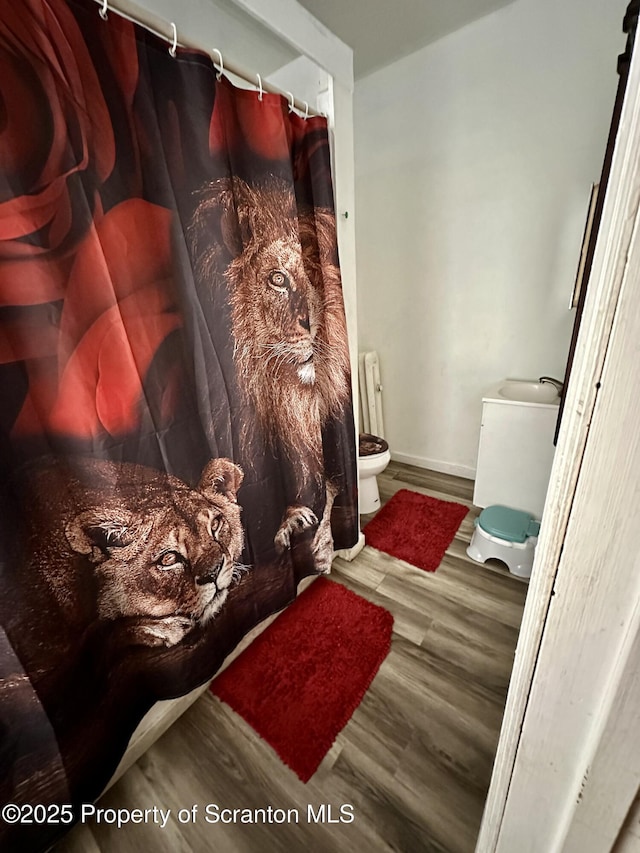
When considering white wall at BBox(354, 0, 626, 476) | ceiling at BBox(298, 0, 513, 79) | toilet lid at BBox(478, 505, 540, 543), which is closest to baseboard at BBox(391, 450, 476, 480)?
white wall at BBox(354, 0, 626, 476)

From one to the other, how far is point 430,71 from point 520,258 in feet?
4.01

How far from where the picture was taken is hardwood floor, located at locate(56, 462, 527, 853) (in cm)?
88

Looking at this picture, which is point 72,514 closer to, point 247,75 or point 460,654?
point 247,75

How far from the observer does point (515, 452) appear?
1923mm

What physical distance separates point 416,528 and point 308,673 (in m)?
1.02

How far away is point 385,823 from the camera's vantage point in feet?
2.93

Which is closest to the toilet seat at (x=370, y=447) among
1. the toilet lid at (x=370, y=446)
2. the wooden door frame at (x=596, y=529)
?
the toilet lid at (x=370, y=446)

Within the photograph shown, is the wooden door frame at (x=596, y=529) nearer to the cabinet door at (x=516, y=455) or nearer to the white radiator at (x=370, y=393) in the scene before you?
the cabinet door at (x=516, y=455)

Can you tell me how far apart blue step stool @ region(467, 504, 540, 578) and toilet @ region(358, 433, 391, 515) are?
595 mm

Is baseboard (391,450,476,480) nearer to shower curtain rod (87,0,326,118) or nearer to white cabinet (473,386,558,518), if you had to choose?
white cabinet (473,386,558,518)

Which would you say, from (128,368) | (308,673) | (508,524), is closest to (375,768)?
(308,673)

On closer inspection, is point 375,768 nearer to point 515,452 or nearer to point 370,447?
point 370,447

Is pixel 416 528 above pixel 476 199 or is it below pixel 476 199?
below

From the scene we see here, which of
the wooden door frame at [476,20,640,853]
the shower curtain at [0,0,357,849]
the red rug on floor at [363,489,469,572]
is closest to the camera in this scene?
the wooden door frame at [476,20,640,853]
